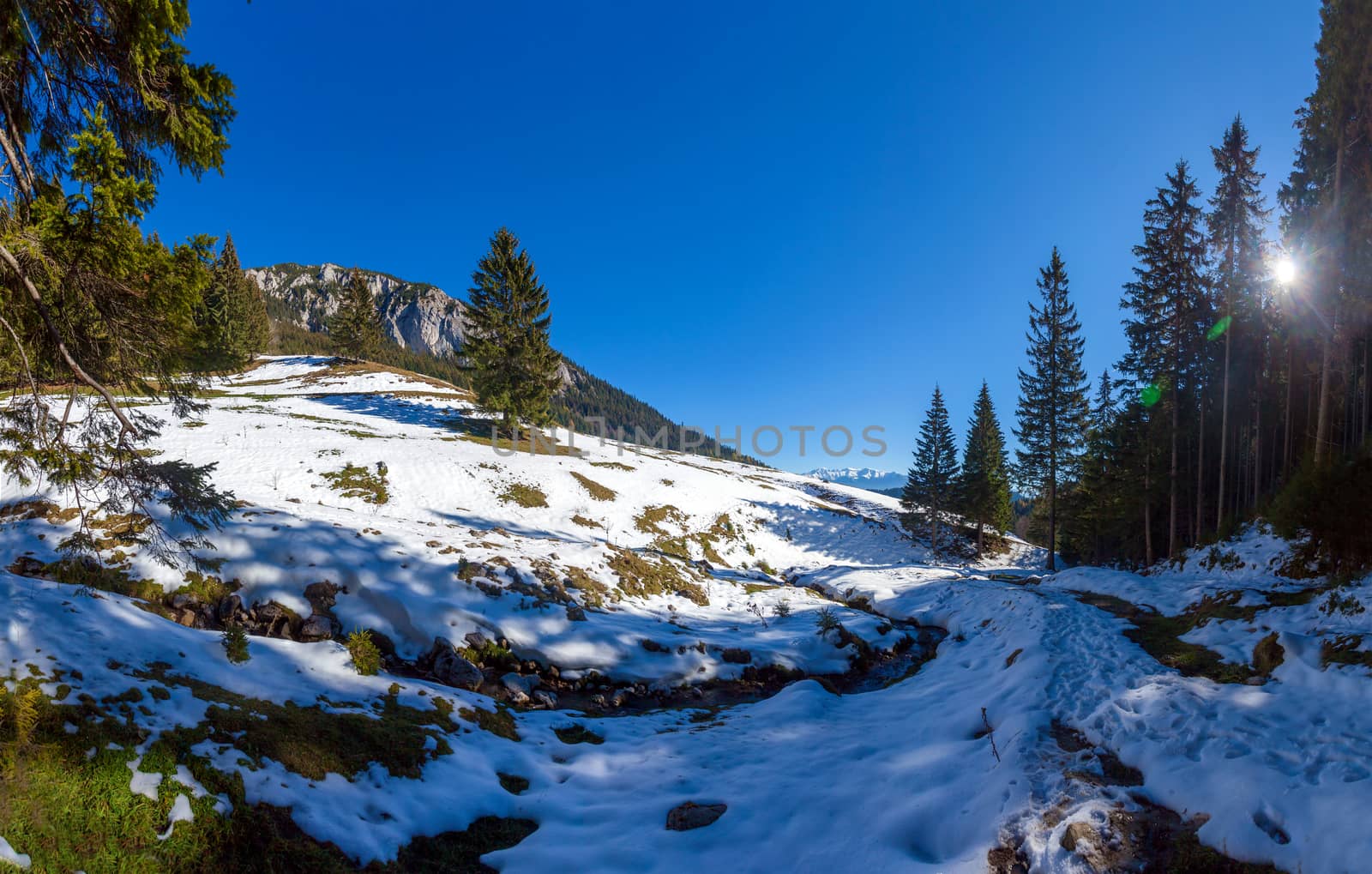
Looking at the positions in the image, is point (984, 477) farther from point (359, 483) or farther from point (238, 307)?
point (238, 307)

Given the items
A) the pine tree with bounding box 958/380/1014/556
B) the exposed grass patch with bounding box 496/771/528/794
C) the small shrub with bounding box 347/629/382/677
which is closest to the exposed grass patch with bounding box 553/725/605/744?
the exposed grass patch with bounding box 496/771/528/794

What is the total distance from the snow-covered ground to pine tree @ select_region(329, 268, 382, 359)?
185ft

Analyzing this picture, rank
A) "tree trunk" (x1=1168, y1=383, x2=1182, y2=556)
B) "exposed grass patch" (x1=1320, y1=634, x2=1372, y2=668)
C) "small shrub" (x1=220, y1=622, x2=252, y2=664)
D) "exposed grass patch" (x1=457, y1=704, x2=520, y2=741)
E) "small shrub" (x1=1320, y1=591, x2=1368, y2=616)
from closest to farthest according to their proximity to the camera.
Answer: "exposed grass patch" (x1=1320, y1=634, x2=1372, y2=668), "small shrub" (x1=220, y1=622, x2=252, y2=664), "small shrub" (x1=1320, y1=591, x2=1368, y2=616), "exposed grass patch" (x1=457, y1=704, x2=520, y2=741), "tree trunk" (x1=1168, y1=383, x2=1182, y2=556)

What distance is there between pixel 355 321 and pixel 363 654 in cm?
6972

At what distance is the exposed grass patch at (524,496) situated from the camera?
80.8 ft

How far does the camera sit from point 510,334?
33.8 metres

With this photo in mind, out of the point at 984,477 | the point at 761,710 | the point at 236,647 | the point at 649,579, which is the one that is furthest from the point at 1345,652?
the point at 984,477

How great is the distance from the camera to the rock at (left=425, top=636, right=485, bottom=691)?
32.7 feet

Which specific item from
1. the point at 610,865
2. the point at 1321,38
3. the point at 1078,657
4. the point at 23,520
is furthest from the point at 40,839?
the point at 1321,38

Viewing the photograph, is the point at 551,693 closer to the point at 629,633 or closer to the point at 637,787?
the point at 629,633

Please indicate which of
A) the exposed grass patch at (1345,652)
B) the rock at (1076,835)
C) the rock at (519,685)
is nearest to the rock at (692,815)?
the rock at (1076,835)

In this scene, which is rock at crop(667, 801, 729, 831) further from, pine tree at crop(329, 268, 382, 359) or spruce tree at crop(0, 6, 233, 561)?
pine tree at crop(329, 268, 382, 359)

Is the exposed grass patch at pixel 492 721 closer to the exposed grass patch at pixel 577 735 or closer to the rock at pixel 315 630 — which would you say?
the exposed grass patch at pixel 577 735

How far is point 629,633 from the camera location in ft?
41.9
